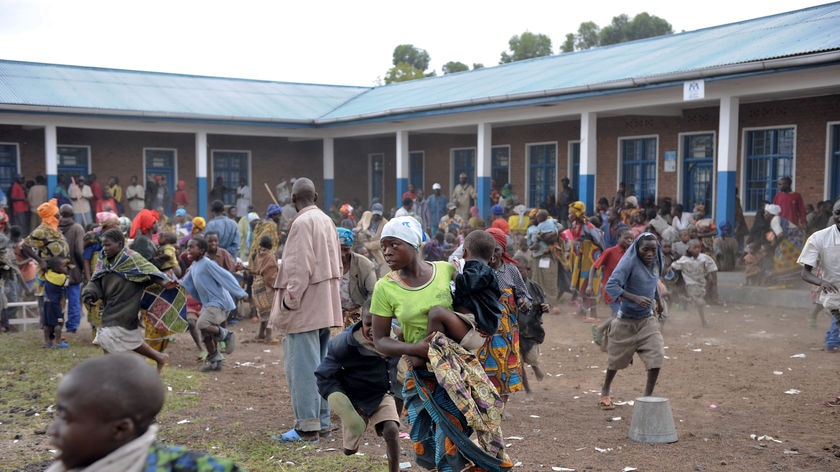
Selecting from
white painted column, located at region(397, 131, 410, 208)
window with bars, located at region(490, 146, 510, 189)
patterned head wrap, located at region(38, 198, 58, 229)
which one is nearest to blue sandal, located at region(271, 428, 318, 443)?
patterned head wrap, located at region(38, 198, 58, 229)

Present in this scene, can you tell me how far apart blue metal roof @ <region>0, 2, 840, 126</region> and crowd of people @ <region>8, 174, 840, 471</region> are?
2.72 metres

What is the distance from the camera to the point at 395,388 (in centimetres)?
557

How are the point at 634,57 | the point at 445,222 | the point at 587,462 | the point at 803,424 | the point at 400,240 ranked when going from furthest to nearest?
the point at 634,57 → the point at 445,222 → the point at 803,424 → the point at 587,462 → the point at 400,240

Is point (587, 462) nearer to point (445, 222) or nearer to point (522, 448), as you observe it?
point (522, 448)

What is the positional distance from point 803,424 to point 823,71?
25.7 ft

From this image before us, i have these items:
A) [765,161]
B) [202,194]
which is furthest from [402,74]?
[765,161]

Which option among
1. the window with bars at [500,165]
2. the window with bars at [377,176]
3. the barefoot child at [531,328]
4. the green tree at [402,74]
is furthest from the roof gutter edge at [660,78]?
the green tree at [402,74]

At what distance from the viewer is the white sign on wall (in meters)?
13.4

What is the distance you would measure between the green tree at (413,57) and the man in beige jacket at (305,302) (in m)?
50.2

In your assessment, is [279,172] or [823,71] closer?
[823,71]

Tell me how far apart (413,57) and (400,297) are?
52.7 meters

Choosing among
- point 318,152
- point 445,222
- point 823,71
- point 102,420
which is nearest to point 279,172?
point 318,152

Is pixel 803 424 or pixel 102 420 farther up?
pixel 102 420

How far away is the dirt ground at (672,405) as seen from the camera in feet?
18.1
